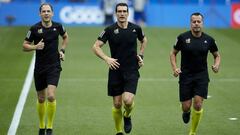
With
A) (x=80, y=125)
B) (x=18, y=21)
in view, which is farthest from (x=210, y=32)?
(x=80, y=125)

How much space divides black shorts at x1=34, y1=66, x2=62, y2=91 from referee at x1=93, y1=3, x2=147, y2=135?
3.25ft

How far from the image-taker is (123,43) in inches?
523

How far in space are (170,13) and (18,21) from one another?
335 inches

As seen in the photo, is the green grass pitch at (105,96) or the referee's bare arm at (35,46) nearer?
the referee's bare arm at (35,46)

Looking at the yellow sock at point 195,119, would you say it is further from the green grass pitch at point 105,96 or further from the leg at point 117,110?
the leg at point 117,110

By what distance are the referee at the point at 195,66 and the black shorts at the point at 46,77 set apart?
2467 mm

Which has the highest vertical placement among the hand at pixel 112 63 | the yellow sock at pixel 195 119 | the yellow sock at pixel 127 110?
the hand at pixel 112 63

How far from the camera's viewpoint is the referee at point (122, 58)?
43.6ft

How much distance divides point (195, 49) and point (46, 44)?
3080mm

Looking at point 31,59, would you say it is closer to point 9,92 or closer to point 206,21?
point 9,92

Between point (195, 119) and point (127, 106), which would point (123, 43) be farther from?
point (195, 119)

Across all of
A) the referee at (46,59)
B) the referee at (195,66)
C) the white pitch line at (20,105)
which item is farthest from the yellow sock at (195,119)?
the white pitch line at (20,105)

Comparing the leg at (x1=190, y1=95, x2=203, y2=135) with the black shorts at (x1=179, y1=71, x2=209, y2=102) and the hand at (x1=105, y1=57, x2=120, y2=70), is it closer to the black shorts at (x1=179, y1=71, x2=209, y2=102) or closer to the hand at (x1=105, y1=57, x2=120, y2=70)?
the black shorts at (x1=179, y1=71, x2=209, y2=102)

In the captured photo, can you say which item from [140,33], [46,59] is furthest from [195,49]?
[46,59]
